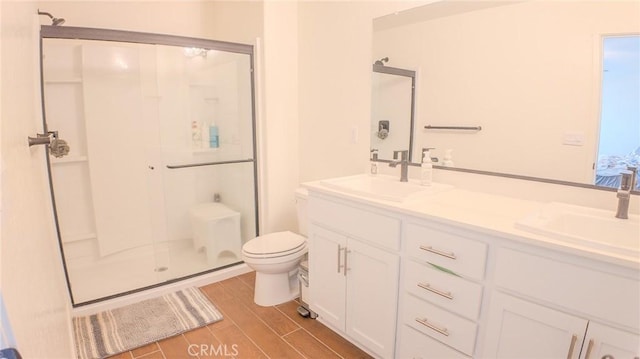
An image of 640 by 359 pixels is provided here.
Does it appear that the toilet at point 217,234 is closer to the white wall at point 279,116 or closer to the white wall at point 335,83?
the white wall at point 279,116

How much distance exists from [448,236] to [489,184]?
55cm

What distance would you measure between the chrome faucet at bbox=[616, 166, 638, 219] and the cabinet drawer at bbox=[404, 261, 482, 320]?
22.9 inches

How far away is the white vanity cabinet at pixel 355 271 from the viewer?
1.59 meters

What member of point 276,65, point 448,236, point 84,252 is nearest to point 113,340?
point 84,252

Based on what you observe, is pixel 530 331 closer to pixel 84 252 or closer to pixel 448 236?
pixel 448 236

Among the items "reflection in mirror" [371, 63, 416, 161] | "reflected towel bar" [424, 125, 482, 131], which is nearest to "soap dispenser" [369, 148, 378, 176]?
"reflection in mirror" [371, 63, 416, 161]

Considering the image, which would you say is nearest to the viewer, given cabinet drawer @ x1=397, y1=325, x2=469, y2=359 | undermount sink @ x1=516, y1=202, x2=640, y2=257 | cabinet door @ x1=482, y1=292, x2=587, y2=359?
cabinet door @ x1=482, y1=292, x2=587, y2=359

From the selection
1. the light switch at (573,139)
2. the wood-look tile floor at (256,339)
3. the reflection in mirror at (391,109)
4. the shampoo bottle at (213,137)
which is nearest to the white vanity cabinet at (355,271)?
the wood-look tile floor at (256,339)

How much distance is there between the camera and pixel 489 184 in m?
1.72

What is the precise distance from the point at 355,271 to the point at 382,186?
1.78ft

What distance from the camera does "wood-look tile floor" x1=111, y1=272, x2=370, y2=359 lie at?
188cm

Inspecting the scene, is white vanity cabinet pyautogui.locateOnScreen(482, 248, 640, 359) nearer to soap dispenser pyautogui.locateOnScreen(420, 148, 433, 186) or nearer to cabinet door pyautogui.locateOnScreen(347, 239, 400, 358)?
cabinet door pyautogui.locateOnScreen(347, 239, 400, 358)

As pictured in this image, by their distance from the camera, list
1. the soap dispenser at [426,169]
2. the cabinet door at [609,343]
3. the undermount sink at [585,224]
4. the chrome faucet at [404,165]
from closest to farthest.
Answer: the cabinet door at [609,343]
the undermount sink at [585,224]
the soap dispenser at [426,169]
the chrome faucet at [404,165]

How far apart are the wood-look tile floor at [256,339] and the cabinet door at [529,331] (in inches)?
33.1
